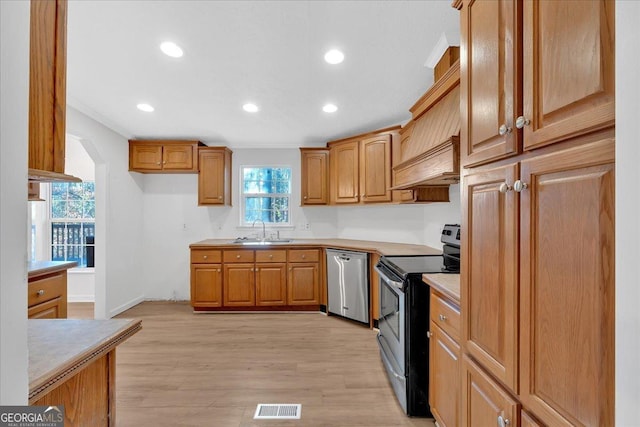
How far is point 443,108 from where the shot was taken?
2111 millimetres

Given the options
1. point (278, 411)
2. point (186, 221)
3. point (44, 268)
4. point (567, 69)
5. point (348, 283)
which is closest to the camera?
point (567, 69)

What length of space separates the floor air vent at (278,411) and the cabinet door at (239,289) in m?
2.08

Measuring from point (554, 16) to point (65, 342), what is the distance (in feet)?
5.62

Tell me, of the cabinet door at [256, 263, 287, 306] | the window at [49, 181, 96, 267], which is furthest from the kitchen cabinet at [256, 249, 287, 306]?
the window at [49, 181, 96, 267]

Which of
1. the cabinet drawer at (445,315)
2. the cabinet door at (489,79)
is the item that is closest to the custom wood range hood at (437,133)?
the cabinet door at (489,79)

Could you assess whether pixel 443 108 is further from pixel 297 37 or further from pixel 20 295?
pixel 20 295

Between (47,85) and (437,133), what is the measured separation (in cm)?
205

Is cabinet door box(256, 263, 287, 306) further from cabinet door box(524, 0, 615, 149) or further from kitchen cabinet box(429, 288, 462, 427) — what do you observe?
cabinet door box(524, 0, 615, 149)

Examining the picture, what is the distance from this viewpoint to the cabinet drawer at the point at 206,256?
13.7 ft

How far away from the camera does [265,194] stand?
4.90m

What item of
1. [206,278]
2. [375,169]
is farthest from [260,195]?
[375,169]

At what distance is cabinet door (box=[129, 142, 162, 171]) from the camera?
4.43 m

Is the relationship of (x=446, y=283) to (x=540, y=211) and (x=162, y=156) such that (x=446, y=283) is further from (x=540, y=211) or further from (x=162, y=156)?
(x=162, y=156)

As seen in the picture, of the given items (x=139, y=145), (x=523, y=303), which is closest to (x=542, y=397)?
(x=523, y=303)
